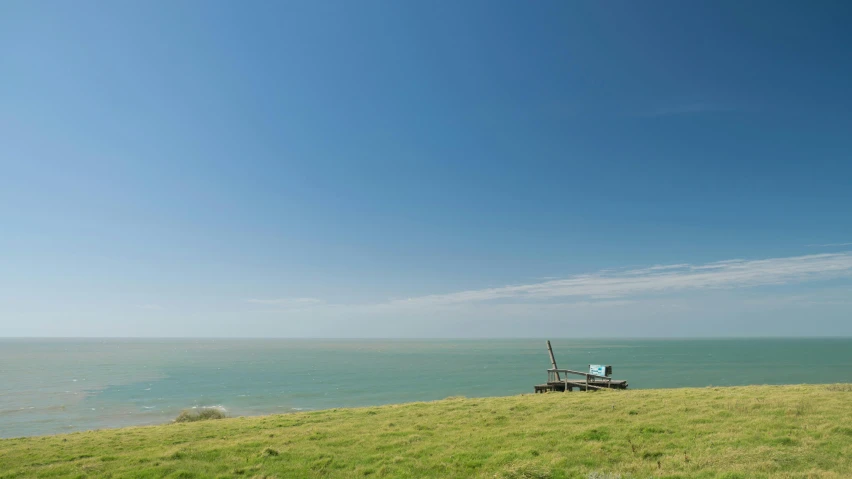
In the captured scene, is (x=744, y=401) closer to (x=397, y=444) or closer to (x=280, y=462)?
(x=397, y=444)

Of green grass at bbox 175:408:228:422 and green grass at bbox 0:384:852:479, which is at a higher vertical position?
green grass at bbox 0:384:852:479

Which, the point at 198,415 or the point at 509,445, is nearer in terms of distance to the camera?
the point at 509,445

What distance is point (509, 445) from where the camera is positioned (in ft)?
48.5

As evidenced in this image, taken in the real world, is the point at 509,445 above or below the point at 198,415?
above

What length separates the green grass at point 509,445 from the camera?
478 inches

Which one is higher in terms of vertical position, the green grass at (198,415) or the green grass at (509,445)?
the green grass at (509,445)

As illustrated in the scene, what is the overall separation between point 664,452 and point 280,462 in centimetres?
1195

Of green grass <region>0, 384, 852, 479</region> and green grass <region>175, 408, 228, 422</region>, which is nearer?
green grass <region>0, 384, 852, 479</region>

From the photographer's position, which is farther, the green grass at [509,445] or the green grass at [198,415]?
the green grass at [198,415]

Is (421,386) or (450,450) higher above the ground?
(450,450)

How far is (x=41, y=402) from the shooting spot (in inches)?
2301

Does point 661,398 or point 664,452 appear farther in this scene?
point 661,398

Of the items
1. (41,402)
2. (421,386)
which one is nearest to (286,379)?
(421,386)

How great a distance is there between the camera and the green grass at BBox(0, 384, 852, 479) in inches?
478
